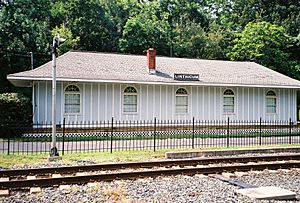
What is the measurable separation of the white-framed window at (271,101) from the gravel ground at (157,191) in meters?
18.4

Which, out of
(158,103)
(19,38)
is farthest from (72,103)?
(19,38)

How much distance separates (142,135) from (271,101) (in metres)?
12.5

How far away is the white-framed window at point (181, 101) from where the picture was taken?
25141mm

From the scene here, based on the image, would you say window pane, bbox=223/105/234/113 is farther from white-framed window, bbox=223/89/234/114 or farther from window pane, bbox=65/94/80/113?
window pane, bbox=65/94/80/113

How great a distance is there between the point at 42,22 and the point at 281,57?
30.5 m

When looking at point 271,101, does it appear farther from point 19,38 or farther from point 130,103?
point 19,38

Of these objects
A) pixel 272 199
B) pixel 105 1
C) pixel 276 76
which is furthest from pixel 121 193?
pixel 105 1

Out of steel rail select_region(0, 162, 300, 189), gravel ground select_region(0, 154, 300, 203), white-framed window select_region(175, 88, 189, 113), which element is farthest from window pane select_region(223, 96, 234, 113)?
gravel ground select_region(0, 154, 300, 203)

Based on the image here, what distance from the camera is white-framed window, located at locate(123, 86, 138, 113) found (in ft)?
78.1

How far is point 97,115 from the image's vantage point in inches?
907

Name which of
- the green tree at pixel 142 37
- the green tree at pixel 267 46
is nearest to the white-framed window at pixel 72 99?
the green tree at pixel 142 37

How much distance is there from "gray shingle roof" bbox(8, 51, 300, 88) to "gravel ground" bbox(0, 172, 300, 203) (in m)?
13.8

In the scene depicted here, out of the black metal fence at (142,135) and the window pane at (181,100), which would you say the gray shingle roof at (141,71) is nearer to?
the window pane at (181,100)

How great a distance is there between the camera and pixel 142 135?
20969 mm
